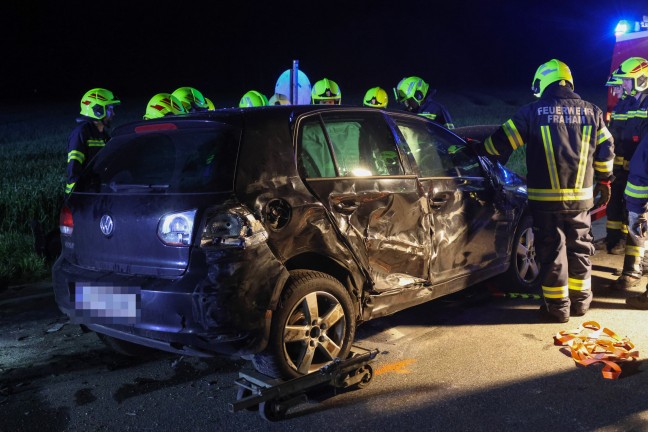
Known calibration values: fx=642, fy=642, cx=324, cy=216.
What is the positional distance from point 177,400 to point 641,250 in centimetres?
461

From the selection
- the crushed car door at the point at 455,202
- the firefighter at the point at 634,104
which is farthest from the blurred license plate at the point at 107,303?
the firefighter at the point at 634,104

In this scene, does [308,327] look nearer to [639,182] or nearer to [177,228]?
[177,228]

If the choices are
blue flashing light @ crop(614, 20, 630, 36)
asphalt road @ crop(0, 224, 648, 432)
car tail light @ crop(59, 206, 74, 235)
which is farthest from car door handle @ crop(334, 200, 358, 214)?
blue flashing light @ crop(614, 20, 630, 36)

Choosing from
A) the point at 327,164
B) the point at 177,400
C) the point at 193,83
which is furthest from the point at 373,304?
the point at 193,83

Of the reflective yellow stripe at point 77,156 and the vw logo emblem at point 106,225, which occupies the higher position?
the reflective yellow stripe at point 77,156

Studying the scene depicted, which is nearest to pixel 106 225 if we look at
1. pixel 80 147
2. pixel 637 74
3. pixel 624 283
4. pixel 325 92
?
pixel 80 147

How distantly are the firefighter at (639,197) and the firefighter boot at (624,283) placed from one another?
0.50m

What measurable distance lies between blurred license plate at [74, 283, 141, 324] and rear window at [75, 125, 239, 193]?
0.56 meters

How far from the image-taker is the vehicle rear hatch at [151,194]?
334cm

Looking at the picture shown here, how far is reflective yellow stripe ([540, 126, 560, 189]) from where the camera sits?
196 inches

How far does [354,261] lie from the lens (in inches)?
154

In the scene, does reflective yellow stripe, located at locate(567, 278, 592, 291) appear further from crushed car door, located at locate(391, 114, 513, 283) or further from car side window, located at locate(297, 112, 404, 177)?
car side window, located at locate(297, 112, 404, 177)

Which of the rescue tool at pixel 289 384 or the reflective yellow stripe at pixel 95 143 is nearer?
the rescue tool at pixel 289 384

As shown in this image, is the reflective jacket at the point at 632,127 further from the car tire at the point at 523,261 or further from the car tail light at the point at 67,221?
the car tail light at the point at 67,221
